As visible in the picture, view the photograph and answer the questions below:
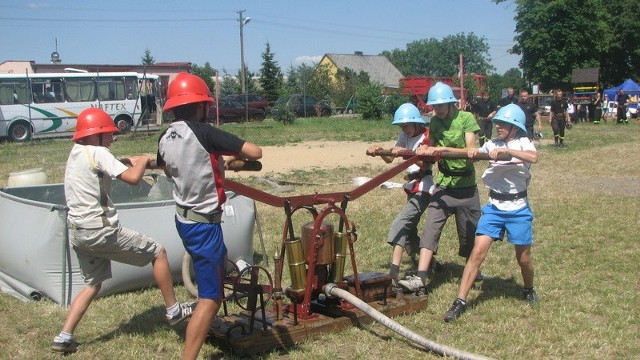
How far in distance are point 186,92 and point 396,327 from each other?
2.02 m

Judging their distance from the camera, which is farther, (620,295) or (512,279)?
(512,279)

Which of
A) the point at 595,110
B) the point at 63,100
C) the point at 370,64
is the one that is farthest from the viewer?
the point at 370,64

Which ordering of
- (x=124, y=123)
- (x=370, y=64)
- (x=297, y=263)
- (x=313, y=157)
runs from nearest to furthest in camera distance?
(x=297, y=263) < (x=313, y=157) < (x=124, y=123) < (x=370, y=64)

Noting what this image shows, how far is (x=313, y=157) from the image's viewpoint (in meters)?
17.4

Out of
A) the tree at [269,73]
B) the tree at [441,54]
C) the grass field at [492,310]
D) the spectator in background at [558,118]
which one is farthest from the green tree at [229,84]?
the tree at [441,54]

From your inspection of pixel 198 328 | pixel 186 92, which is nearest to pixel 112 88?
pixel 186 92

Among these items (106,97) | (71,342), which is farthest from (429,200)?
(106,97)

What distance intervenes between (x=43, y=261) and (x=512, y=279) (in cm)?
408

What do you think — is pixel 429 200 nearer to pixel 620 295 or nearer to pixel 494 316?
pixel 494 316

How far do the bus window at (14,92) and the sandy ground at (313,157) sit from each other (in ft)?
36.5

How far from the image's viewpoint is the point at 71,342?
4699mm

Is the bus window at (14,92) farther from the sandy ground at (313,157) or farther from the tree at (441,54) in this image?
the tree at (441,54)

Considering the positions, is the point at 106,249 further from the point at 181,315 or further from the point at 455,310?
the point at 455,310

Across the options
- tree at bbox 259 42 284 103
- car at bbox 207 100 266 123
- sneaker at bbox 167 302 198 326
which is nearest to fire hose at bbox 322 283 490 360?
sneaker at bbox 167 302 198 326
